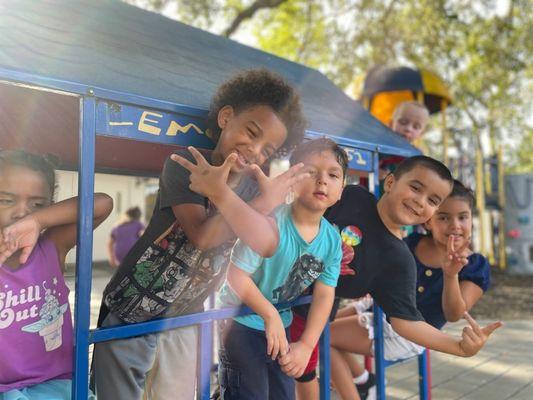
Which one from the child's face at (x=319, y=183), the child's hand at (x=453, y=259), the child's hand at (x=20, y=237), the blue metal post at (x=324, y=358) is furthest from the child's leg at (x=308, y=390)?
the child's hand at (x=20, y=237)

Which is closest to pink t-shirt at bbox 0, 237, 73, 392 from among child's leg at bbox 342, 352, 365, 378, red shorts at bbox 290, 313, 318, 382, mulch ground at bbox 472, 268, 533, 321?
red shorts at bbox 290, 313, 318, 382

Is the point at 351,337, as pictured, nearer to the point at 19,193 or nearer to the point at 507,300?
the point at 19,193

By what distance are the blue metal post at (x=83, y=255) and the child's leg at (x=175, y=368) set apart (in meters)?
0.50

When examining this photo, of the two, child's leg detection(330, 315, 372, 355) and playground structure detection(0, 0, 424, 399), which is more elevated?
playground structure detection(0, 0, 424, 399)

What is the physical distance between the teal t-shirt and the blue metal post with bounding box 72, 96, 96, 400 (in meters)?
0.54

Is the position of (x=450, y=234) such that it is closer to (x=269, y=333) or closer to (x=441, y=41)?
(x=269, y=333)

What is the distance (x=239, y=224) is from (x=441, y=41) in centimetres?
1211

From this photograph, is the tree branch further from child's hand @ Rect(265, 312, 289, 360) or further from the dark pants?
child's hand @ Rect(265, 312, 289, 360)

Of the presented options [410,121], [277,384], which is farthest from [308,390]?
[410,121]

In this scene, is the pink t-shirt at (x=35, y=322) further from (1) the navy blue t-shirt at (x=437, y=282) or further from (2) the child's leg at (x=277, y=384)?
(1) the navy blue t-shirt at (x=437, y=282)

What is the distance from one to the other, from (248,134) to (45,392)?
3.54 feet

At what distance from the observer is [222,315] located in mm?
1989

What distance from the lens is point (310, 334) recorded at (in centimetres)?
200

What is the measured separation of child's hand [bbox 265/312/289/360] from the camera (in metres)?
1.82
